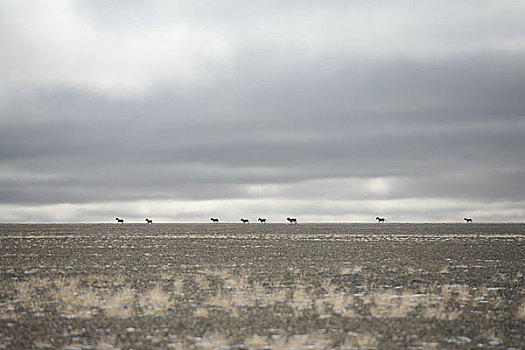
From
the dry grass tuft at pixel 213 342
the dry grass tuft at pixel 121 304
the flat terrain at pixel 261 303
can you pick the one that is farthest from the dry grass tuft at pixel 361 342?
the dry grass tuft at pixel 121 304

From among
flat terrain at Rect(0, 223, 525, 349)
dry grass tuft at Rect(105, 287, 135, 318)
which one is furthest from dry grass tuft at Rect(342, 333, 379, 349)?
dry grass tuft at Rect(105, 287, 135, 318)

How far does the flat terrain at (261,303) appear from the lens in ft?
52.2

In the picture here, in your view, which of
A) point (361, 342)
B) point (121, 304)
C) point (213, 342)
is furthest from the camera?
point (121, 304)

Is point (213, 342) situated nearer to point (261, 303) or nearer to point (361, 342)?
point (361, 342)

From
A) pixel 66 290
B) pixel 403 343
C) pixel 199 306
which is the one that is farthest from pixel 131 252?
pixel 403 343

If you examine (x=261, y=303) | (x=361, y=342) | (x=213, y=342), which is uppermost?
(x=261, y=303)

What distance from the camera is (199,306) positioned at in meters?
20.7

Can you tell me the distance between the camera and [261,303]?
21312 millimetres

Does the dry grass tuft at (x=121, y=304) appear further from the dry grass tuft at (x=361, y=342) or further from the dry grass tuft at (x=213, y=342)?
the dry grass tuft at (x=361, y=342)

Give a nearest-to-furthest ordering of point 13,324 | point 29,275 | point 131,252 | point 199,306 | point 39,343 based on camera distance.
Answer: point 39,343
point 13,324
point 199,306
point 29,275
point 131,252

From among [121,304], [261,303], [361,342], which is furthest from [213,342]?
[121,304]

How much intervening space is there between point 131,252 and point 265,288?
74.4ft

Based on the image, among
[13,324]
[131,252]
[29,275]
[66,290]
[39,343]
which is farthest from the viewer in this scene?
[131,252]

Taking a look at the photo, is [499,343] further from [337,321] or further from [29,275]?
[29,275]
